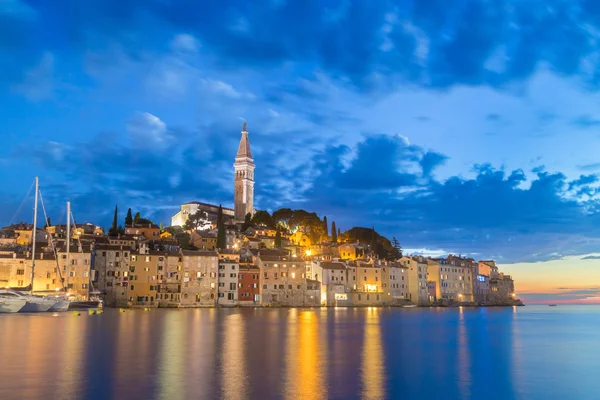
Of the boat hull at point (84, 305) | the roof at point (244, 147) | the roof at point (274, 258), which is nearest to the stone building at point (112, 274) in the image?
the boat hull at point (84, 305)

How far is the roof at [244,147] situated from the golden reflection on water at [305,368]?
408ft

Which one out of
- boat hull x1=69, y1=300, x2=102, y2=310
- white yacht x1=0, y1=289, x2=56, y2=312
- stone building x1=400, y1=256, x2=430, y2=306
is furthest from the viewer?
stone building x1=400, y1=256, x2=430, y2=306

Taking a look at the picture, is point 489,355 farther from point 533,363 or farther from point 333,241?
point 333,241

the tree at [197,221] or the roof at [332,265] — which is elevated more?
the tree at [197,221]

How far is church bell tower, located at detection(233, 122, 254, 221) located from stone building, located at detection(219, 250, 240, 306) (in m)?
67.1

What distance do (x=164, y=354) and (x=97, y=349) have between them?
4566mm

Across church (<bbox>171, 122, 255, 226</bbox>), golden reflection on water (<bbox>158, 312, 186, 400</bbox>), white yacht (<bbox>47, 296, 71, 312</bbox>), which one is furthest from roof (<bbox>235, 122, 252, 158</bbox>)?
golden reflection on water (<bbox>158, 312, 186, 400</bbox>)

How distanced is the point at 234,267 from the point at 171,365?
63.2m

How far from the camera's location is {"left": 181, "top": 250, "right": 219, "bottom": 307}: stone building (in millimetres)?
85062

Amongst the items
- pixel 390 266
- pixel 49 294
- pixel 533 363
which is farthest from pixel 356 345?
pixel 390 266

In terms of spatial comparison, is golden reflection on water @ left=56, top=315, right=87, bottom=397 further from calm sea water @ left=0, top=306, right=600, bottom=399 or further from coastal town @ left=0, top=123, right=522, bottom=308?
A: coastal town @ left=0, top=123, right=522, bottom=308

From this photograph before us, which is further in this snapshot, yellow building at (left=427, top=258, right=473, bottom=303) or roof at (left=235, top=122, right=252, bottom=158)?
roof at (left=235, top=122, right=252, bottom=158)

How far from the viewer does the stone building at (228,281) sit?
8728cm

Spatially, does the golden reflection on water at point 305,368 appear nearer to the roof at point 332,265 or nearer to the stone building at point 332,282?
the stone building at point 332,282
